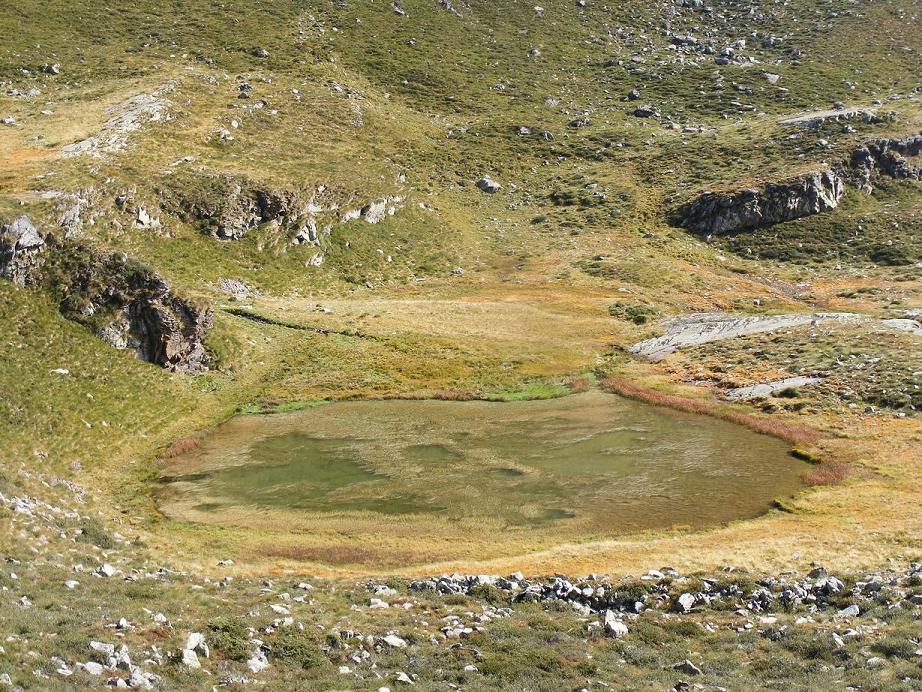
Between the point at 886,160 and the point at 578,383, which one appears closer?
the point at 578,383

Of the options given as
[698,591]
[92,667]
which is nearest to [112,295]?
[92,667]

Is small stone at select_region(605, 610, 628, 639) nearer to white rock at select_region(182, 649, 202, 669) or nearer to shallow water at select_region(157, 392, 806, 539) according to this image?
white rock at select_region(182, 649, 202, 669)

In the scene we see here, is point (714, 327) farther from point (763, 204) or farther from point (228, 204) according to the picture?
point (228, 204)

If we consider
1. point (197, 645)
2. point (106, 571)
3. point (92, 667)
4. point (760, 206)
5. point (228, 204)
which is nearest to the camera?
point (92, 667)

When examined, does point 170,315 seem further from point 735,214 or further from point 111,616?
point 735,214

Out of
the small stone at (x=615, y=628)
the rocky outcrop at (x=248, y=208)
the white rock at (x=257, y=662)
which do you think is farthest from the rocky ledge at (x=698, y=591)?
the rocky outcrop at (x=248, y=208)

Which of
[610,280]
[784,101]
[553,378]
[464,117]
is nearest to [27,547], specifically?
[553,378]
